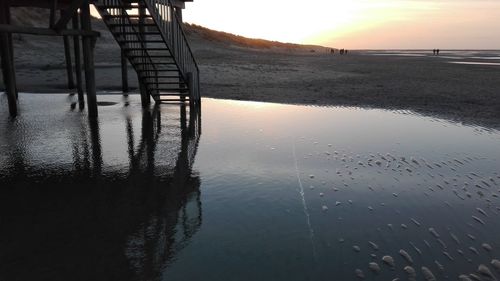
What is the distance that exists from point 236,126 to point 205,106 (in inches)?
149

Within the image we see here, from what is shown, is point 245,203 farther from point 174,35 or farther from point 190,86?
point 190,86

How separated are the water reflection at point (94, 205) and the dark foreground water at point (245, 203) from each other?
2 cm

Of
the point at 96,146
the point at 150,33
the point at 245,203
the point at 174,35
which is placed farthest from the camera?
the point at 174,35

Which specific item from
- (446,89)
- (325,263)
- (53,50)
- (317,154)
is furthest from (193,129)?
(53,50)

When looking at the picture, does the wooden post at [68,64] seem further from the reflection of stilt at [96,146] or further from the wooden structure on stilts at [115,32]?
the reflection of stilt at [96,146]

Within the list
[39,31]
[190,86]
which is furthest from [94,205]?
[190,86]

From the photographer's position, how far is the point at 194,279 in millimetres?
3402

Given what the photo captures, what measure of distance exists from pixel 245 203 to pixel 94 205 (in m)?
1.91

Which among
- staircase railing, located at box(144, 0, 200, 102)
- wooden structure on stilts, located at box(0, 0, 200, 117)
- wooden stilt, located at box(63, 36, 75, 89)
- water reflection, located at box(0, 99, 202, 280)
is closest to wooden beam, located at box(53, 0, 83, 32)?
wooden structure on stilts, located at box(0, 0, 200, 117)

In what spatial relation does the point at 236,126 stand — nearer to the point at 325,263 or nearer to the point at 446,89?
the point at 325,263

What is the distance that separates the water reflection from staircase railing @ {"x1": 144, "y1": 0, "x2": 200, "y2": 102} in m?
3.43

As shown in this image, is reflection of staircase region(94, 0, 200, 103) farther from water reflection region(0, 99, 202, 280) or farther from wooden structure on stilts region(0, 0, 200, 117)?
water reflection region(0, 99, 202, 280)

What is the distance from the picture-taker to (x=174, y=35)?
11969mm

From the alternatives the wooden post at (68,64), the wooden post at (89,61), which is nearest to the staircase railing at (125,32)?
the wooden post at (89,61)
